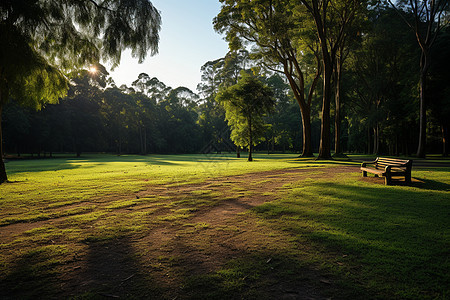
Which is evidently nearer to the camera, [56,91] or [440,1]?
[56,91]

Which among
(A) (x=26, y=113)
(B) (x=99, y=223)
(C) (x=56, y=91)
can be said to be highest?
(A) (x=26, y=113)

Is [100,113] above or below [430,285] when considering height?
above

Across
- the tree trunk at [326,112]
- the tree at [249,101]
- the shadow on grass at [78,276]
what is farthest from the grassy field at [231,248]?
the tree at [249,101]

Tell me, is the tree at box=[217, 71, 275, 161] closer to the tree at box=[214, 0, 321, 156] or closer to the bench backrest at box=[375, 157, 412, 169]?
the tree at box=[214, 0, 321, 156]

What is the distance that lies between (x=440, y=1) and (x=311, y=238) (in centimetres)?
3064

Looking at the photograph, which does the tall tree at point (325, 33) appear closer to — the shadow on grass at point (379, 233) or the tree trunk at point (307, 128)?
the tree trunk at point (307, 128)

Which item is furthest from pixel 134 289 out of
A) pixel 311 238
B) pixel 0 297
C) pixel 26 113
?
pixel 26 113

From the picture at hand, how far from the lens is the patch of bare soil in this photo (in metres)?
2.92

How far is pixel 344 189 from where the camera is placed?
8688 mm

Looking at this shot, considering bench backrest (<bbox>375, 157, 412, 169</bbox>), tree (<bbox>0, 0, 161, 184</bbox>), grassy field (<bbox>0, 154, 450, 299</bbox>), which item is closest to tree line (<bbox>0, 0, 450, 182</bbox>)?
tree (<bbox>0, 0, 161, 184</bbox>)

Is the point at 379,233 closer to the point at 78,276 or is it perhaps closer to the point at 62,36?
the point at 78,276

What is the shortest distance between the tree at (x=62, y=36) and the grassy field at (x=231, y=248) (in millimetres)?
6768

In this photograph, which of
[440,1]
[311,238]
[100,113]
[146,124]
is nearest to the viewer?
[311,238]

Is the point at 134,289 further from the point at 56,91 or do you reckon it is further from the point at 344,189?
the point at 56,91
